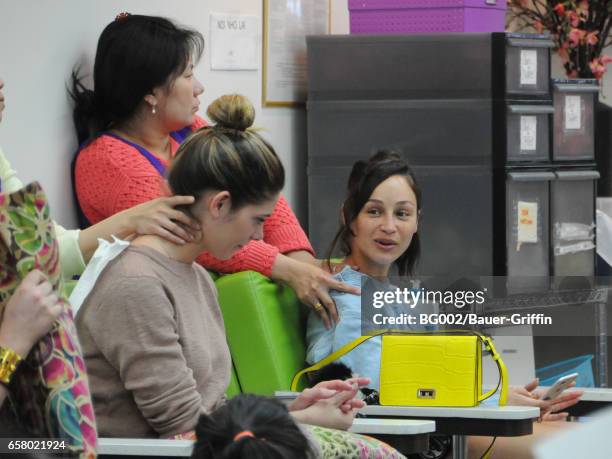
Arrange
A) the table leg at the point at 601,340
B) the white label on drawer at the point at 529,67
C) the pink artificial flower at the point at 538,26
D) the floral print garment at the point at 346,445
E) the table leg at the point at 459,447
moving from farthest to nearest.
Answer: the pink artificial flower at the point at 538,26 → the table leg at the point at 601,340 → the white label on drawer at the point at 529,67 → the table leg at the point at 459,447 → the floral print garment at the point at 346,445

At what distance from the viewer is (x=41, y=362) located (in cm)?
161

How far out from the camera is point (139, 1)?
338cm

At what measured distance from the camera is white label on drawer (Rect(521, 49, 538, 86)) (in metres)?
4.29

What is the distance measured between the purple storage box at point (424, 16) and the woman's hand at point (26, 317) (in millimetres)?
2966

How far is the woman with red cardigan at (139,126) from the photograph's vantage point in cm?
294

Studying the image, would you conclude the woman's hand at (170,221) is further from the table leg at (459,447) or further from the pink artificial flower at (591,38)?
the pink artificial flower at (591,38)

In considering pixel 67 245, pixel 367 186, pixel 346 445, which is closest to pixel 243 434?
pixel 346 445

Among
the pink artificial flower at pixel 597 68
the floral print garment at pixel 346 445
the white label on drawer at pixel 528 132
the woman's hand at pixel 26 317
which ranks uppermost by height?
the pink artificial flower at pixel 597 68

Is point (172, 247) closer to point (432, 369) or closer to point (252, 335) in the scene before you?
point (252, 335)

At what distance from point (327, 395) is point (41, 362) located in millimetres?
882

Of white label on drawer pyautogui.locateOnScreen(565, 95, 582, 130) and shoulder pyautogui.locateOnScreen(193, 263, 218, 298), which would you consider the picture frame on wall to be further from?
shoulder pyautogui.locateOnScreen(193, 263, 218, 298)

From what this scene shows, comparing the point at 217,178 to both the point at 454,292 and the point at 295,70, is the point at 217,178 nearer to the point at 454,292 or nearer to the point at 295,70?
the point at 454,292

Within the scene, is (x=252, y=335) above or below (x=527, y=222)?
below

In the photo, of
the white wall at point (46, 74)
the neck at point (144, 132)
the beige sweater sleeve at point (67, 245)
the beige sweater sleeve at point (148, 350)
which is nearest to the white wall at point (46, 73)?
the white wall at point (46, 74)
